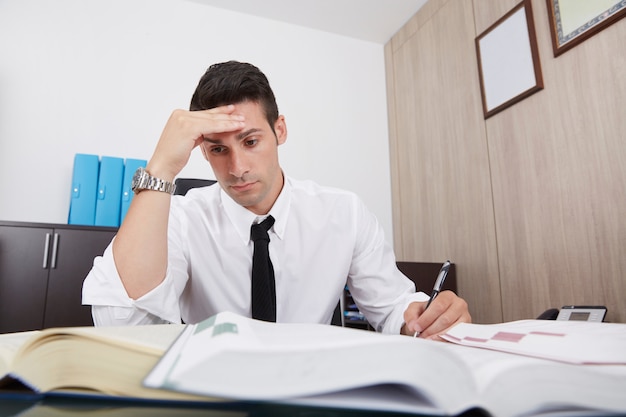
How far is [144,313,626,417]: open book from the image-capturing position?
24 centimetres

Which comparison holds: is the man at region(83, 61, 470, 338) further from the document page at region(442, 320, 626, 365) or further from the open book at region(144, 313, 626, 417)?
the open book at region(144, 313, 626, 417)

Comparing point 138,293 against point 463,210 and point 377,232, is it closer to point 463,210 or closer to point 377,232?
point 377,232

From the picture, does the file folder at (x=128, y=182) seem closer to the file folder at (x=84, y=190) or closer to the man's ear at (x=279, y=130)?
the file folder at (x=84, y=190)

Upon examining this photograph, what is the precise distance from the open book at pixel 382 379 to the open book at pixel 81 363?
3 centimetres

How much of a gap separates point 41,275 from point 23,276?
7 cm

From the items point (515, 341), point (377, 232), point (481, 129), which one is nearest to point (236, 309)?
point (377, 232)

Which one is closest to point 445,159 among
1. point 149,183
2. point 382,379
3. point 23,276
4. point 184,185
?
point 184,185

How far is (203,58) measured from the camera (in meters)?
3.03

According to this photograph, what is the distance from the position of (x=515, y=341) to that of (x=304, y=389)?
0.39m

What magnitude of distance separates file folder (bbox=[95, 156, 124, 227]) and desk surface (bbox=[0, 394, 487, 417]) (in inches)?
90.4

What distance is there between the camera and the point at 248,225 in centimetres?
120

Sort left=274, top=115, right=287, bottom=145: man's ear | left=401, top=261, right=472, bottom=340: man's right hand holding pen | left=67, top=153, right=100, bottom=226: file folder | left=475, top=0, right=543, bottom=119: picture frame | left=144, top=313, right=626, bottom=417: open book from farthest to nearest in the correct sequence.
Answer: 1. left=67, top=153, right=100, bottom=226: file folder
2. left=475, top=0, right=543, bottom=119: picture frame
3. left=274, top=115, right=287, bottom=145: man's ear
4. left=401, top=261, right=472, bottom=340: man's right hand holding pen
5. left=144, top=313, right=626, bottom=417: open book

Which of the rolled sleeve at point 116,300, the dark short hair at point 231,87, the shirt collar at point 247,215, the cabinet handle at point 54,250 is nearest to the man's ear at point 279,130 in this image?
the dark short hair at point 231,87

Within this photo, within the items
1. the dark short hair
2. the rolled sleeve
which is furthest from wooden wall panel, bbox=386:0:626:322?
the rolled sleeve
